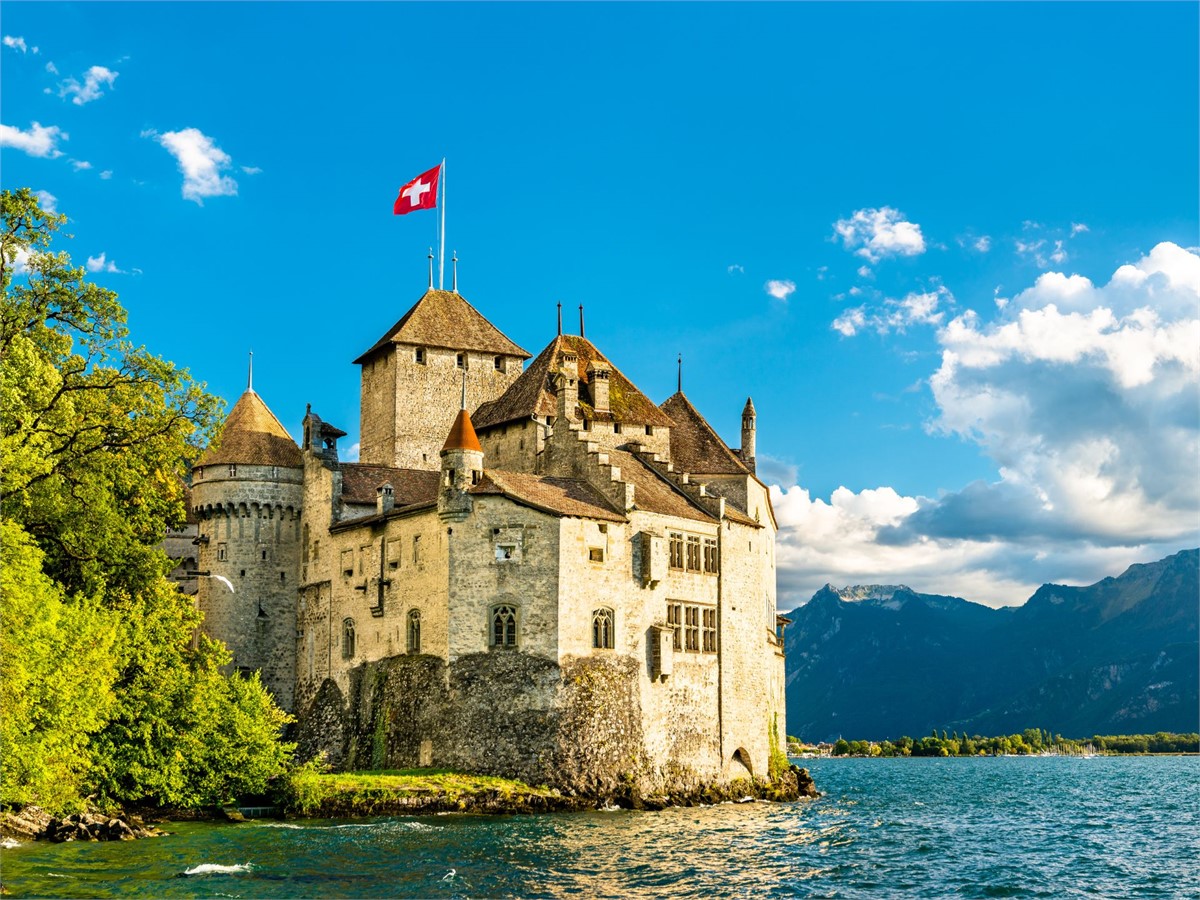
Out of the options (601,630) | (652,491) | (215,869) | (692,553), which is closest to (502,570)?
(601,630)

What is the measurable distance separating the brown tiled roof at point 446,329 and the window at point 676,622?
2443cm

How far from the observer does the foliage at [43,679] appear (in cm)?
4553

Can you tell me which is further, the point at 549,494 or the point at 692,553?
the point at 692,553

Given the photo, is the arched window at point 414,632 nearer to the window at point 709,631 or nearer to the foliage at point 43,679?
the window at point 709,631

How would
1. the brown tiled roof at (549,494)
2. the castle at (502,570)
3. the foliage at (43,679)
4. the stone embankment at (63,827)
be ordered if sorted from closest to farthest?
the foliage at (43,679), the stone embankment at (63,827), the castle at (502,570), the brown tiled roof at (549,494)

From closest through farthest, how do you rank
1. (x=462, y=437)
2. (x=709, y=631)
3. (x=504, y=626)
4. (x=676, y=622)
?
(x=504, y=626) < (x=462, y=437) < (x=676, y=622) < (x=709, y=631)

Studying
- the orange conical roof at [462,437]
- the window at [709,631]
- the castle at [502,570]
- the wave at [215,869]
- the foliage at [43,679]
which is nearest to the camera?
the wave at [215,869]

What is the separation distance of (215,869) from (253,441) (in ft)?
137

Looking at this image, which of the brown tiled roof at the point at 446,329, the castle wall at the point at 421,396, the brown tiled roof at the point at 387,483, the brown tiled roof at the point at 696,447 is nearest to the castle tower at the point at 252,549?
the brown tiled roof at the point at 387,483

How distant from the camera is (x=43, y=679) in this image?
47.5 m

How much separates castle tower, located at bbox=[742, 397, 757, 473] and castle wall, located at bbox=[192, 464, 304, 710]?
2580cm

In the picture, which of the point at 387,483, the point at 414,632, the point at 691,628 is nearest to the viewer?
the point at 414,632

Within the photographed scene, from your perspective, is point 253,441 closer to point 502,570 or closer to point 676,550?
point 502,570

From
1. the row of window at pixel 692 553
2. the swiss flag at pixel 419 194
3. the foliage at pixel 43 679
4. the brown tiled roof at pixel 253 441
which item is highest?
the swiss flag at pixel 419 194
